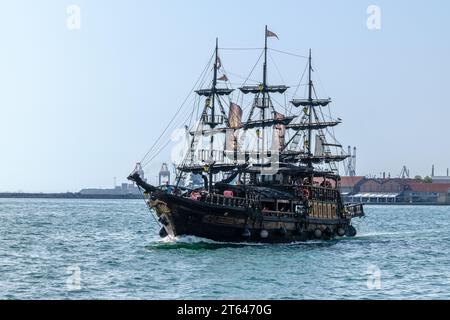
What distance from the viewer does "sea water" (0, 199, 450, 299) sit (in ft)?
124

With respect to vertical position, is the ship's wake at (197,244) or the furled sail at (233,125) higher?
the furled sail at (233,125)

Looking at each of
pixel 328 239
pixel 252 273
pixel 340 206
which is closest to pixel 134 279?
pixel 252 273

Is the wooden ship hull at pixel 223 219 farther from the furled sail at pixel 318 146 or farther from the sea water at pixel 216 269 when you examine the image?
the furled sail at pixel 318 146

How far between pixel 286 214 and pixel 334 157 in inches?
1178

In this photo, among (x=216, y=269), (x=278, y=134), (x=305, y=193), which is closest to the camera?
(x=216, y=269)

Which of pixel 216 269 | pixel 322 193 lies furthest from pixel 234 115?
pixel 216 269

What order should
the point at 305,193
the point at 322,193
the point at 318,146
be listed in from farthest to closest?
the point at 318,146 < the point at 322,193 < the point at 305,193

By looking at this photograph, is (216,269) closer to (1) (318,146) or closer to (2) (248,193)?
(2) (248,193)

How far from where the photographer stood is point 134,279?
136 feet

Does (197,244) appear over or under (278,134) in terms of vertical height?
under

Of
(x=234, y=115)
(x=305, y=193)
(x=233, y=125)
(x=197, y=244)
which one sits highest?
(x=234, y=115)

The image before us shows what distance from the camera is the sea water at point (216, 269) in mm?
37781

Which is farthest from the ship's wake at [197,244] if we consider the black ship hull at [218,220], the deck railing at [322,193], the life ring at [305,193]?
the deck railing at [322,193]

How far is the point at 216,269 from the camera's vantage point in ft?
151
